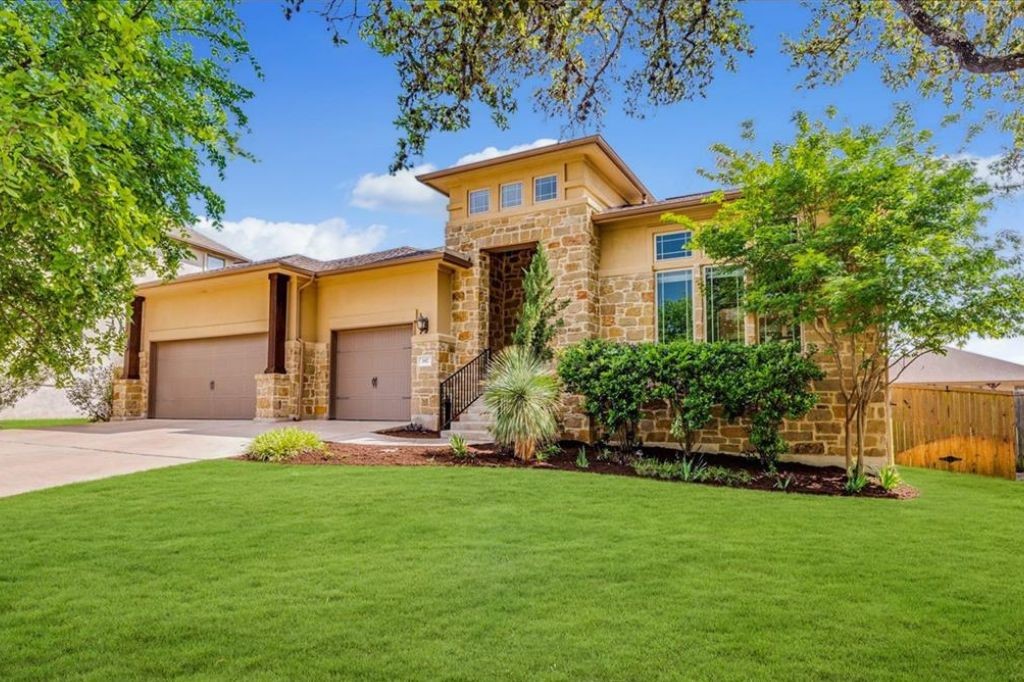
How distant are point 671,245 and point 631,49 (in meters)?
7.03

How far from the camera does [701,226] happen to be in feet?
33.7

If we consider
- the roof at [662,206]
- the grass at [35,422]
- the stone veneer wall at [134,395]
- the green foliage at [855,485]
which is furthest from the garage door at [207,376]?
the green foliage at [855,485]

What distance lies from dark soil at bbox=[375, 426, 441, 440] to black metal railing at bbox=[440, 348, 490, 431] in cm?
37

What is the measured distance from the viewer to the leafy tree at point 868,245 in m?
8.04

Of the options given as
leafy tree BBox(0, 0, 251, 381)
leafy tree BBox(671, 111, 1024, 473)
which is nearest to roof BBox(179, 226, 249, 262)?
leafy tree BBox(0, 0, 251, 381)

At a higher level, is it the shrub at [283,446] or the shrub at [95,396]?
the shrub at [95,396]

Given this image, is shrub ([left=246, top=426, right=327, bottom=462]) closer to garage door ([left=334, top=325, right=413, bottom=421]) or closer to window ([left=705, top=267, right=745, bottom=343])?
garage door ([left=334, top=325, right=413, bottom=421])

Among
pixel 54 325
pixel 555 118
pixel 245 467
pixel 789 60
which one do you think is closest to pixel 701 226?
pixel 789 60

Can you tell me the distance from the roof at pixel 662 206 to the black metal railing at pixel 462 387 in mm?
4146

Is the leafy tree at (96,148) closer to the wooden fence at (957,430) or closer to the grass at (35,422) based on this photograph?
the grass at (35,422)

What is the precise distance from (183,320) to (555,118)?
1509 cm

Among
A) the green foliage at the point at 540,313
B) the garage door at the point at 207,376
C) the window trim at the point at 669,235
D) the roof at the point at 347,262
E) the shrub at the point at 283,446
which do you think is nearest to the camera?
the shrub at the point at 283,446

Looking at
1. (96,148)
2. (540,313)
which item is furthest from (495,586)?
(540,313)

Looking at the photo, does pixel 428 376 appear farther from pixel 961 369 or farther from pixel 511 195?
pixel 961 369
